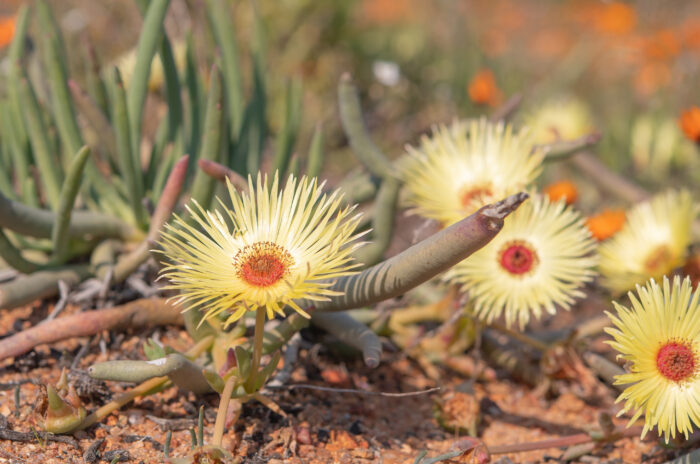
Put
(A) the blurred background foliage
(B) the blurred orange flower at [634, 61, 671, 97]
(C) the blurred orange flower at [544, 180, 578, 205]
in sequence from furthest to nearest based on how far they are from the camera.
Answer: (B) the blurred orange flower at [634, 61, 671, 97]
(A) the blurred background foliage
(C) the blurred orange flower at [544, 180, 578, 205]

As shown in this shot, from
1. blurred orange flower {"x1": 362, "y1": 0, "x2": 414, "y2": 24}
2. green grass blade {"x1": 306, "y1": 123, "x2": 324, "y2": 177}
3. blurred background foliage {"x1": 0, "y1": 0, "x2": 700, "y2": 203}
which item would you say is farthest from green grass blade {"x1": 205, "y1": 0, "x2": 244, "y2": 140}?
blurred orange flower {"x1": 362, "y1": 0, "x2": 414, "y2": 24}

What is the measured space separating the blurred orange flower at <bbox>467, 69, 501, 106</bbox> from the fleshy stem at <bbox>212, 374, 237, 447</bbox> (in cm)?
204

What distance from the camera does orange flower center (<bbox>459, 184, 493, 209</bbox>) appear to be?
1.58 m

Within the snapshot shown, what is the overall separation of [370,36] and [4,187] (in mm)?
2290

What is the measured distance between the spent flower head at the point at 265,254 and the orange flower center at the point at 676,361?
536 millimetres

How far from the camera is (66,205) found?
1.47 m

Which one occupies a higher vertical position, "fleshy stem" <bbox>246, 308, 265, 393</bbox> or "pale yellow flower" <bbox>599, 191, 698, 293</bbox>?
"pale yellow flower" <bbox>599, 191, 698, 293</bbox>

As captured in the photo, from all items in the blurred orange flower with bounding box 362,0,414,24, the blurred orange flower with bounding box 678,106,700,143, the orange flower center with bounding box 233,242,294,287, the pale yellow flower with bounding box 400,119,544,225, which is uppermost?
the blurred orange flower with bounding box 362,0,414,24

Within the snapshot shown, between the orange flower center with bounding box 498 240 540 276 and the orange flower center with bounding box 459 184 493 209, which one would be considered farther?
the orange flower center with bounding box 459 184 493 209

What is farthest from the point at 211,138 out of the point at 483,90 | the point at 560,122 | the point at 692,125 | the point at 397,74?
the point at 397,74

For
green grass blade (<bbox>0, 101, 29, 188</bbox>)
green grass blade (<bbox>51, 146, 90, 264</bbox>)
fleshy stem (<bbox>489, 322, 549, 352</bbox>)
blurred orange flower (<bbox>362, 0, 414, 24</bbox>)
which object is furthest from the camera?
blurred orange flower (<bbox>362, 0, 414, 24</bbox>)

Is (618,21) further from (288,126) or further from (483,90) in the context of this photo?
(288,126)

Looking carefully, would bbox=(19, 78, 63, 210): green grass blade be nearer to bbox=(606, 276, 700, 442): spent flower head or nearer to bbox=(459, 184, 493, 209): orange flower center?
bbox=(459, 184, 493, 209): orange flower center

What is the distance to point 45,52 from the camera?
5.65ft
